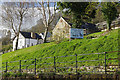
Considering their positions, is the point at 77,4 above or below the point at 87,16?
above

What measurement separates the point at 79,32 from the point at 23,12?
11618mm

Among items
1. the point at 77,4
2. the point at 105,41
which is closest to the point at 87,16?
the point at 77,4

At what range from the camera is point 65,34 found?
26828 millimetres

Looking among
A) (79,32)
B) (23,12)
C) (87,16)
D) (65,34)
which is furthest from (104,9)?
(23,12)

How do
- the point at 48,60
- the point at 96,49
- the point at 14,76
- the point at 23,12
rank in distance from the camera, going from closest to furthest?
the point at 14,76, the point at 96,49, the point at 48,60, the point at 23,12

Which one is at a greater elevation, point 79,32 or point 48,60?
point 79,32

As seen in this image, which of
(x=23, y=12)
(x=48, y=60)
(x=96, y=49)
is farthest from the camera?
(x=23, y=12)

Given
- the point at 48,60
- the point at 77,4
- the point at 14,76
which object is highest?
the point at 77,4

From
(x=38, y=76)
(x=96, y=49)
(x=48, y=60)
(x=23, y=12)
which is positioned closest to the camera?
(x=38, y=76)

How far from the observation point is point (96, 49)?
50.1 ft

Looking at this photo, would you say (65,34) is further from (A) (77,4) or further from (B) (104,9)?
(B) (104,9)

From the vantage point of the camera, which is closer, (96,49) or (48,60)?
(96,49)

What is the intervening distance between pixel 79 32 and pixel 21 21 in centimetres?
1180

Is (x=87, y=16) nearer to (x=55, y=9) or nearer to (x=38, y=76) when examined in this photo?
(x=55, y=9)
